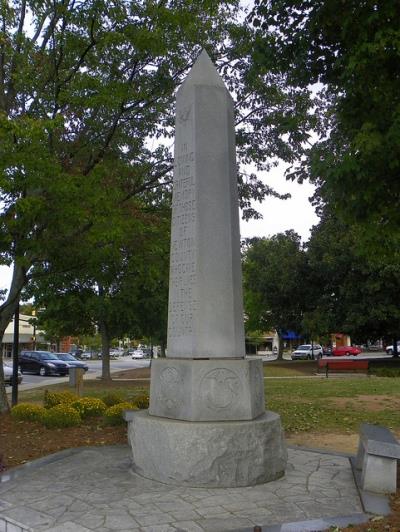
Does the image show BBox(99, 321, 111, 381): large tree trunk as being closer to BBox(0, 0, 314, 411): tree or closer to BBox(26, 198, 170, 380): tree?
BBox(26, 198, 170, 380): tree

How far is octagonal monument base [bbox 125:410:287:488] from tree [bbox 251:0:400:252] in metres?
2.99

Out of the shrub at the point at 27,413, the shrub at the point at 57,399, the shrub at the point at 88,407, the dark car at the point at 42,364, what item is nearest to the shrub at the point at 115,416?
the shrub at the point at 88,407

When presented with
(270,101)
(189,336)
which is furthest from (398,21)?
(270,101)

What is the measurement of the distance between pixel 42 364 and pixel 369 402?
2494cm

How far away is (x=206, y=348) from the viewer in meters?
6.23

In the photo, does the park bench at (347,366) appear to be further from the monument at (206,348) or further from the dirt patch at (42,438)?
the monument at (206,348)

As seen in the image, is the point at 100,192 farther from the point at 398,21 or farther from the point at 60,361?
the point at 60,361

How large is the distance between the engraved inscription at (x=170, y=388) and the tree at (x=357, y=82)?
9.32 feet

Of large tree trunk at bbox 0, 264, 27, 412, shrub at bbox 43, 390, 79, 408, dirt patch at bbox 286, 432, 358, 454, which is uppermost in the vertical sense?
large tree trunk at bbox 0, 264, 27, 412

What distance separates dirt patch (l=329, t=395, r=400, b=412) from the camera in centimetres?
1320

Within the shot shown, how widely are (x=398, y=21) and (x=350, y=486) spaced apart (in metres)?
5.19

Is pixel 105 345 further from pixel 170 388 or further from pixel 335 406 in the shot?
pixel 170 388

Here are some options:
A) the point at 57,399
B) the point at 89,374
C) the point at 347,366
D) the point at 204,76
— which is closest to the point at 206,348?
the point at 204,76

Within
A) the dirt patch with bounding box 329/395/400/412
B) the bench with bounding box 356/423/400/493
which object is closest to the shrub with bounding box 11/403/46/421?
the bench with bounding box 356/423/400/493
